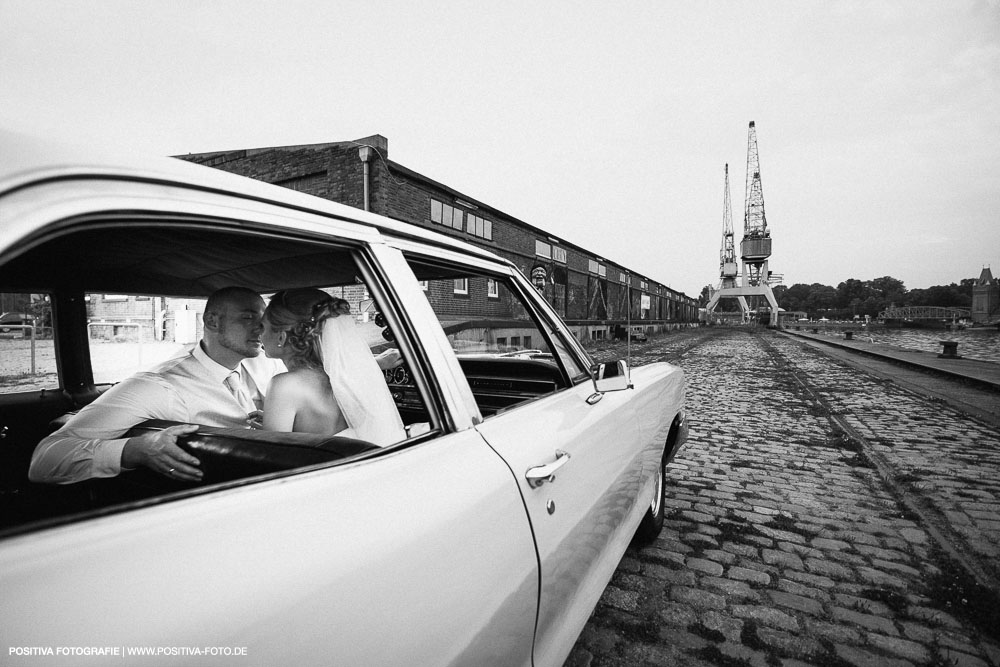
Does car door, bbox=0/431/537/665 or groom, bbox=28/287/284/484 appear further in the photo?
groom, bbox=28/287/284/484

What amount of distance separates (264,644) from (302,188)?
58.2ft

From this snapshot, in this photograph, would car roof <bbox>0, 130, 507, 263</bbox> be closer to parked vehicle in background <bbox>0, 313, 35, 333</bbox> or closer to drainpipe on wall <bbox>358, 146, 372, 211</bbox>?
parked vehicle in background <bbox>0, 313, 35, 333</bbox>

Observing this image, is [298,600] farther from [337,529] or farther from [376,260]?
[376,260]

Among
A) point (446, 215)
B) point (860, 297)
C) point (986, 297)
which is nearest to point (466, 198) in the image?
point (446, 215)

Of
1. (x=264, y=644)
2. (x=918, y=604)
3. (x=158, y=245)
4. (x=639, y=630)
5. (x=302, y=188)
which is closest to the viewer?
(x=264, y=644)

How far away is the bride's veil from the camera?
155cm

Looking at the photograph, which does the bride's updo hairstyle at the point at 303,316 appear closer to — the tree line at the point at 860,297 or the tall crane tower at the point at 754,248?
the tall crane tower at the point at 754,248

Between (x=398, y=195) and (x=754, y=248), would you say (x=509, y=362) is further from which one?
(x=754, y=248)

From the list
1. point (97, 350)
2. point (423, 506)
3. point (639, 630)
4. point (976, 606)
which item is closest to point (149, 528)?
point (423, 506)

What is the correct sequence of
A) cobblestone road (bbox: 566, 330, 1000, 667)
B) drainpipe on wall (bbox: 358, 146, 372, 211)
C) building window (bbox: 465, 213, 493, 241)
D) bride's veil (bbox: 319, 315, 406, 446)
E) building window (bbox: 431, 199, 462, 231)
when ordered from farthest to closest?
building window (bbox: 465, 213, 493, 241) → building window (bbox: 431, 199, 462, 231) → drainpipe on wall (bbox: 358, 146, 372, 211) → cobblestone road (bbox: 566, 330, 1000, 667) → bride's veil (bbox: 319, 315, 406, 446)

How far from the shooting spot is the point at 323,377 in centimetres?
170

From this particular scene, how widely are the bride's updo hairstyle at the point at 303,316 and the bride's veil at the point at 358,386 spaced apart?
6 centimetres

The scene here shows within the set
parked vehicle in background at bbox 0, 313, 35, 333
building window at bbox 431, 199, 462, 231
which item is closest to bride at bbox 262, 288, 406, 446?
parked vehicle in background at bbox 0, 313, 35, 333

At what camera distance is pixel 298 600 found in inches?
A: 31.9
